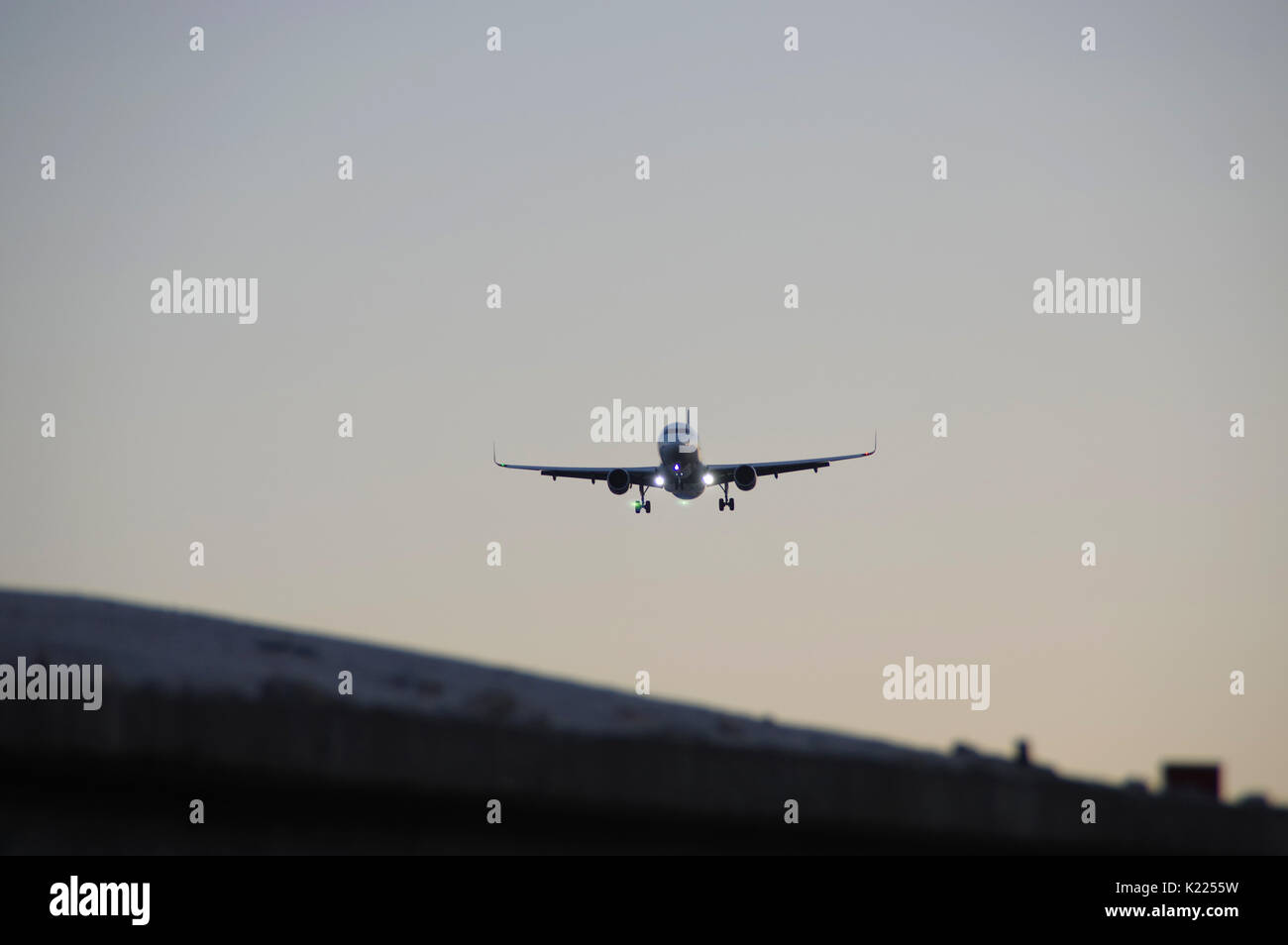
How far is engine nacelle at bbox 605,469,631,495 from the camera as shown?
8938 cm

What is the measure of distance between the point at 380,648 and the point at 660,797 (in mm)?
11493

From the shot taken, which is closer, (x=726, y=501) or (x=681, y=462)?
(x=681, y=462)

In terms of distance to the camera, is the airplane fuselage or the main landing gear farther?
the main landing gear

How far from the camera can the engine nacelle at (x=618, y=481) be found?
89375mm

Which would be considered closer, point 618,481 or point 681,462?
point 681,462

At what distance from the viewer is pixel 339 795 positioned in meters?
39.0

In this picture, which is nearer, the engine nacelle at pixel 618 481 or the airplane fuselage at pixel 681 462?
the airplane fuselage at pixel 681 462

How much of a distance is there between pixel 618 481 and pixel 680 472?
16.2 feet

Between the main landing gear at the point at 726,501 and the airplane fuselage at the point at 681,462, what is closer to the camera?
the airplane fuselage at the point at 681,462

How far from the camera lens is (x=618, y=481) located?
294 ft
